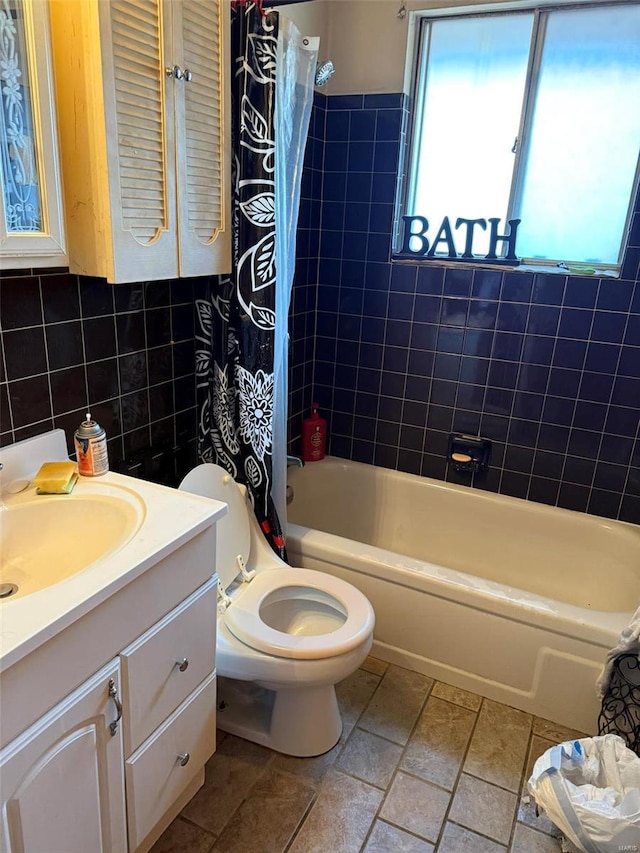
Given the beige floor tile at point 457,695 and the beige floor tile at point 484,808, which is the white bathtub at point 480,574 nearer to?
the beige floor tile at point 457,695

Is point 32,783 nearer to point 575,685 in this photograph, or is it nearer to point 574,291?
point 575,685

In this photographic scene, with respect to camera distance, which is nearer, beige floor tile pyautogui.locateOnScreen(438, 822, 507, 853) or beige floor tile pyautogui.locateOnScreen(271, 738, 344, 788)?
beige floor tile pyautogui.locateOnScreen(438, 822, 507, 853)

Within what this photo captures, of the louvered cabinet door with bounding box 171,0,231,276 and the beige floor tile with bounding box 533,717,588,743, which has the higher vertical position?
the louvered cabinet door with bounding box 171,0,231,276

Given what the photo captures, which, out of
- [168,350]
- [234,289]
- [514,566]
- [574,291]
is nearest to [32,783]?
[168,350]

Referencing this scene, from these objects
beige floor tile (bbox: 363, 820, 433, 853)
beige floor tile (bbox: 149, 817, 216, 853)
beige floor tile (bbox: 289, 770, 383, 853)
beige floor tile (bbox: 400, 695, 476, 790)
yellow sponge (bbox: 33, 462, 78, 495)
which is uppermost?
yellow sponge (bbox: 33, 462, 78, 495)

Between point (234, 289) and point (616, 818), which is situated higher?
point (234, 289)

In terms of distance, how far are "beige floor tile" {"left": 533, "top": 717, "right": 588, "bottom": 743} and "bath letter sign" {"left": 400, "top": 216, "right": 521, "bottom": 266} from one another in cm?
160

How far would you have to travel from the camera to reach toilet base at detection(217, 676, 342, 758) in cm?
169

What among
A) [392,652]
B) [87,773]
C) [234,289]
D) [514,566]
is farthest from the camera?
[514,566]

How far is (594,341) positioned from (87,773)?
2004mm

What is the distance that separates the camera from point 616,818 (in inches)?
53.1

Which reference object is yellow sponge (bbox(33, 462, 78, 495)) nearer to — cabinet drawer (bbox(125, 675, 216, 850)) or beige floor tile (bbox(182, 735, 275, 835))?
cabinet drawer (bbox(125, 675, 216, 850))

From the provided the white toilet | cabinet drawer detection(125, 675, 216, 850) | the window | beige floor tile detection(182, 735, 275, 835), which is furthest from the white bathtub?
the window

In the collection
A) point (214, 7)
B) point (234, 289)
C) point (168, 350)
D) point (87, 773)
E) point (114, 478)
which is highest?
point (214, 7)
